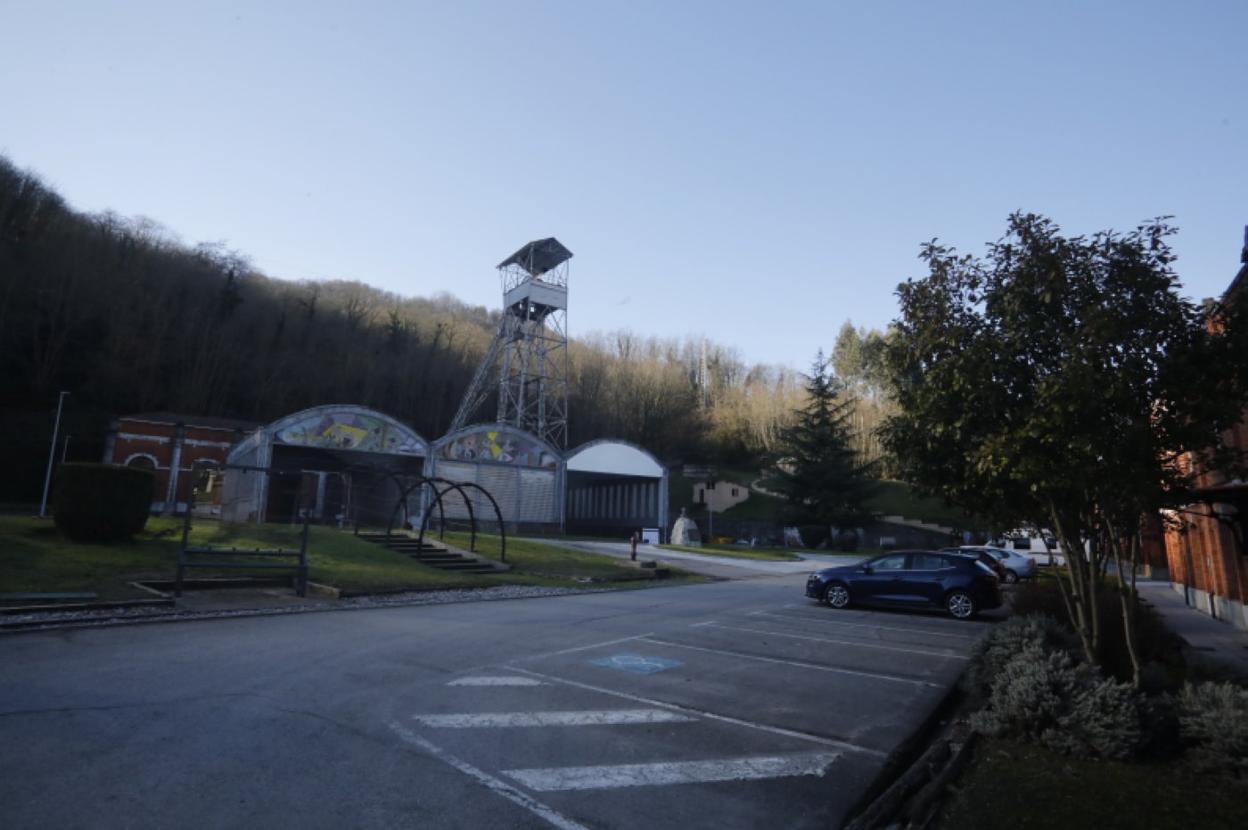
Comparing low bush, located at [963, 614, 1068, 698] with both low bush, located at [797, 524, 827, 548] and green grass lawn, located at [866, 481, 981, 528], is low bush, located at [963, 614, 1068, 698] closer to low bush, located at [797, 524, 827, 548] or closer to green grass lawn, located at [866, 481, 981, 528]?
low bush, located at [797, 524, 827, 548]

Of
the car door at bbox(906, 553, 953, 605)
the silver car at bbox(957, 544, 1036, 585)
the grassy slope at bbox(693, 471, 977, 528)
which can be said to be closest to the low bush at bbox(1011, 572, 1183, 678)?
the car door at bbox(906, 553, 953, 605)

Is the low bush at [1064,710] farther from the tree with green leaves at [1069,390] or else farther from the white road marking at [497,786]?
the white road marking at [497,786]

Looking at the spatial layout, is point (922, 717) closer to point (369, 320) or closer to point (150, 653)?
point (150, 653)

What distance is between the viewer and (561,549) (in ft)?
95.5

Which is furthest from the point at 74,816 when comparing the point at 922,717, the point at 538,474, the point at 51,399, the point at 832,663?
Answer: the point at 51,399

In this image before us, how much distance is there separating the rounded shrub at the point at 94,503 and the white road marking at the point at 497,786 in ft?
48.7

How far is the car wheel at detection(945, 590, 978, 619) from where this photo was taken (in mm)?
15289

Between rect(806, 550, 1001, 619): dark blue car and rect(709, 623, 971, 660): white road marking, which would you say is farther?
rect(806, 550, 1001, 619): dark blue car

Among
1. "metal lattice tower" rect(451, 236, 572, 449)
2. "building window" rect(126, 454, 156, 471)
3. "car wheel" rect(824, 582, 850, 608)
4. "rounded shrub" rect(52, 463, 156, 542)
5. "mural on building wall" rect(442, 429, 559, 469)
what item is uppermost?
"metal lattice tower" rect(451, 236, 572, 449)

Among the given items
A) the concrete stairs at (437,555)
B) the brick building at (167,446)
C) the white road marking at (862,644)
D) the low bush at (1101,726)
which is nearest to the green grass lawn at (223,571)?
the concrete stairs at (437,555)

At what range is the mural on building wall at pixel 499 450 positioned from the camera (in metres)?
37.9

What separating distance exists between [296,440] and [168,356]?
32.1 m

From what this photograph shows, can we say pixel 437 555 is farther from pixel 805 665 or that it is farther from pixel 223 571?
pixel 805 665

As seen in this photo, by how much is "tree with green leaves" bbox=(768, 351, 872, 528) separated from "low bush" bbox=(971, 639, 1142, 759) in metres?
41.5
